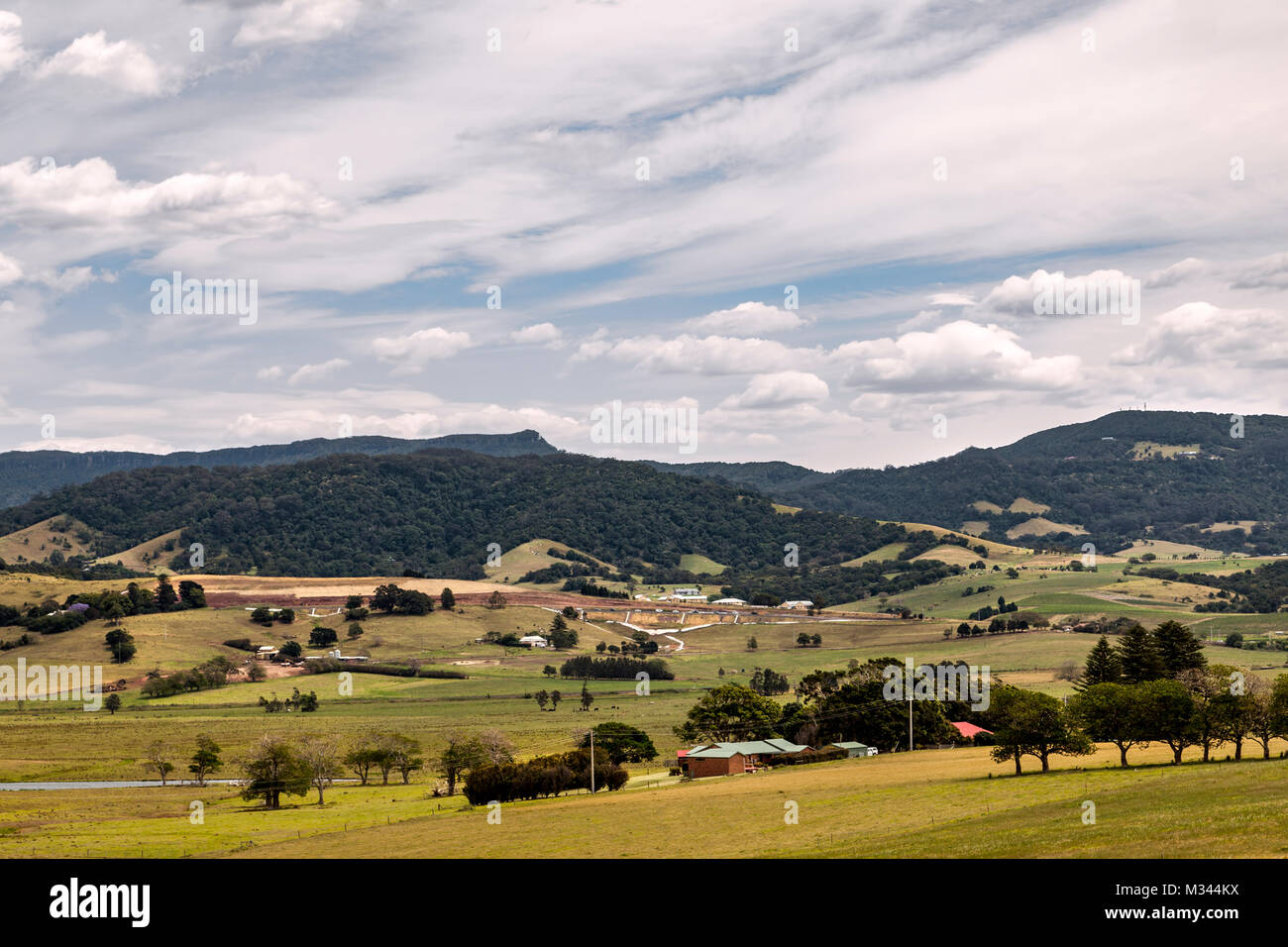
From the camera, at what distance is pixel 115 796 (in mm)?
82000

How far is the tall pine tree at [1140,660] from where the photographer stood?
86312 millimetres

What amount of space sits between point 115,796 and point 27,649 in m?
100

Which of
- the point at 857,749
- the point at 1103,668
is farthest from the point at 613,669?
the point at 1103,668

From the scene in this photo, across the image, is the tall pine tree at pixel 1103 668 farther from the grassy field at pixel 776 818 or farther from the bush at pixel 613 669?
the bush at pixel 613 669

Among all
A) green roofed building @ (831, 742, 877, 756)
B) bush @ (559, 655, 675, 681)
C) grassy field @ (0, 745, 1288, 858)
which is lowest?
bush @ (559, 655, 675, 681)

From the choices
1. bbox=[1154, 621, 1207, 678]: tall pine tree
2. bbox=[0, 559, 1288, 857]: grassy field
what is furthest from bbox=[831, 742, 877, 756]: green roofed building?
bbox=[1154, 621, 1207, 678]: tall pine tree

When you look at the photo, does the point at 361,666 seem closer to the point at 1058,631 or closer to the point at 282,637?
the point at 282,637

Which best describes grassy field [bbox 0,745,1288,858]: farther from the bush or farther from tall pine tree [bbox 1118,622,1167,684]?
the bush

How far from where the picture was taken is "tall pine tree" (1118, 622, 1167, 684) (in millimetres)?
86312

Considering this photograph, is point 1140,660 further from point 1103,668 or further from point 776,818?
point 776,818

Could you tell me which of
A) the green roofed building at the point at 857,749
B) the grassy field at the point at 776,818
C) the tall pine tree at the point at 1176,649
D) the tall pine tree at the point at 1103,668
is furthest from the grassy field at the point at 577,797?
the tall pine tree at the point at 1103,668

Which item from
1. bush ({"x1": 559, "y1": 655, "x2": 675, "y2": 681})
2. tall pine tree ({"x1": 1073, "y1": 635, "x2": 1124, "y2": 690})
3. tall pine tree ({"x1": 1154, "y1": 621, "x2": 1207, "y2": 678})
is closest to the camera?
tall pine tree ({"x1": 1154, "y1": 621, "x2": 1207, "y2": 678})

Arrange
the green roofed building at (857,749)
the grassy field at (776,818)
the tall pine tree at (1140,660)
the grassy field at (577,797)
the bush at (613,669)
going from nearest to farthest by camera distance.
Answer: the grassy field at (776,818) < the grassy field at (577,797) < the tall pine tree at (1140,660) < the green roofed building at (857,749) < the bush at (613,669)
